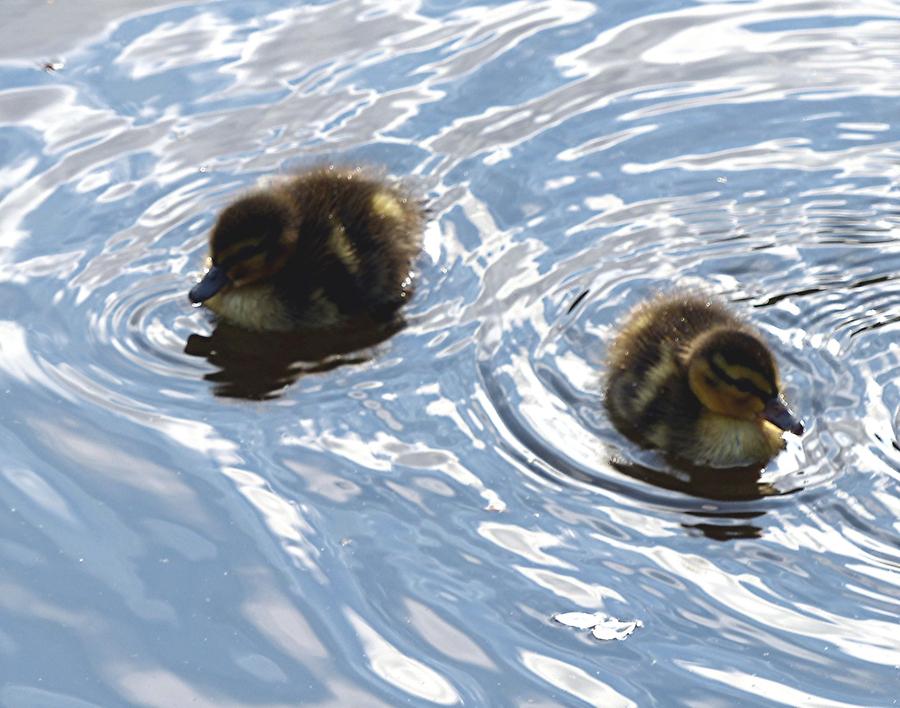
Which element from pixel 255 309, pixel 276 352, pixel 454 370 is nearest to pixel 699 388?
pixel 454 370

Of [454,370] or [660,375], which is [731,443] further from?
[454,370]

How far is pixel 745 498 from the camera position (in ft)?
15.7

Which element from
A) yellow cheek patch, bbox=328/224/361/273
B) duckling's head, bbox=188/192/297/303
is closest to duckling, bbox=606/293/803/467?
yellow cheek patch, bbox=328/224/361/273

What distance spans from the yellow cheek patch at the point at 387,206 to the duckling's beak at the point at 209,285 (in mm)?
564

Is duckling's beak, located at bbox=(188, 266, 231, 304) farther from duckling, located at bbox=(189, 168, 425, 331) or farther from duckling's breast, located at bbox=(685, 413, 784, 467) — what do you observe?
duckling's breast, located at bbox=(685, 413, 784, 467)

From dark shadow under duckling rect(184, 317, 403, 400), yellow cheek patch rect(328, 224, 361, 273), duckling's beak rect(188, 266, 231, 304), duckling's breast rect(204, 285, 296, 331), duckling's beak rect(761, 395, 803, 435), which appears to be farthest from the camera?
yellow cheek patch rect(328, 224, 361, 273)

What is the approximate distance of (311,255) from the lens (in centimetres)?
569

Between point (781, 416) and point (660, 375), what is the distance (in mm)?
381

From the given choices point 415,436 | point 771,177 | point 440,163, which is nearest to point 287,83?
point 440,163

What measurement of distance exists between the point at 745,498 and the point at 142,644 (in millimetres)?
1580

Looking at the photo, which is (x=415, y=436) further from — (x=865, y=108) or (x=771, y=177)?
(x=865, y=108)

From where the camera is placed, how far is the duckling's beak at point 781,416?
4.80 m

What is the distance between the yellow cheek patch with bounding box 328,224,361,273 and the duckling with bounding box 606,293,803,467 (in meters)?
0.93

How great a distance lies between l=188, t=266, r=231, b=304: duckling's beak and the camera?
542 centimetres
